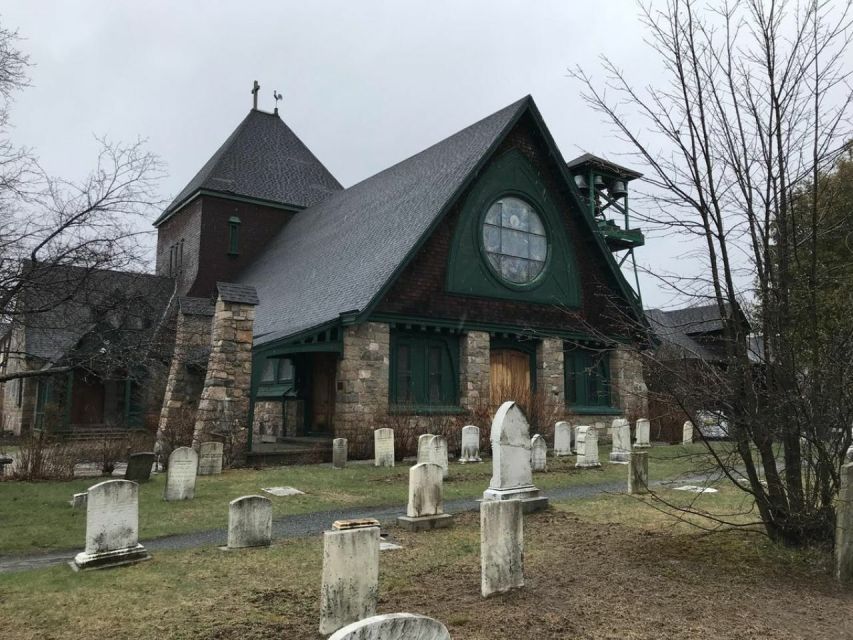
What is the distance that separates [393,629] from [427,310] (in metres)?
15.6

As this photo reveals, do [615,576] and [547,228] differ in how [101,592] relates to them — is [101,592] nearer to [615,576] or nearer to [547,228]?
[615,576]

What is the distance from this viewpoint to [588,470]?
14.3 meters

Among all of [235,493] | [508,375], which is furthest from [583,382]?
[235,493]

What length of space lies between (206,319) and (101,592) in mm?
13527

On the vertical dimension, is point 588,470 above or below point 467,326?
below

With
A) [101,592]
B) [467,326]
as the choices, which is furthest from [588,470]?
[101,592]

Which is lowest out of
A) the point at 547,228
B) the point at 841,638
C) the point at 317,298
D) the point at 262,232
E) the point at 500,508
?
the point at 841,638

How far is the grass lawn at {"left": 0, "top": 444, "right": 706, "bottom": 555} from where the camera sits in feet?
27.5

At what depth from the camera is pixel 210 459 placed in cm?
1351

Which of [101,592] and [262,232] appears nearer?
[101,592]

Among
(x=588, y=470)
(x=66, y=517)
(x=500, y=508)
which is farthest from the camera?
(x=588, y=470)

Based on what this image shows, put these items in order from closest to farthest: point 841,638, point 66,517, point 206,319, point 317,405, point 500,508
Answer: point 841,638
point 500,508
point 66,517
point 206,319
point 317,405

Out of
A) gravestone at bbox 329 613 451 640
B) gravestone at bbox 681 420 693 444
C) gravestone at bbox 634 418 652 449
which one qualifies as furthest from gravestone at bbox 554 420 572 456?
gravestone at bbox 329 613 451 640

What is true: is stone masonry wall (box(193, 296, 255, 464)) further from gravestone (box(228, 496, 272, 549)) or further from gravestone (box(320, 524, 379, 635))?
gravestone (box(320, 524, 379, 635))
